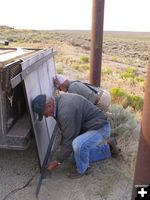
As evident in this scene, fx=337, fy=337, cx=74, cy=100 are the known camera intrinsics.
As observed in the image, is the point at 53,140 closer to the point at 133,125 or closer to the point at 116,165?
the point at 116,165

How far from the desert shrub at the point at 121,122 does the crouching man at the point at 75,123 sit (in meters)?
1.57

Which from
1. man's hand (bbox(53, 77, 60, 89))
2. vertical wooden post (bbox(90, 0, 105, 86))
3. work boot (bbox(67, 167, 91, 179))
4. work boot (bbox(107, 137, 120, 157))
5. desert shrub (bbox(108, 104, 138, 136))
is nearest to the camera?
work boot (bbox(67, 167, 91, 179))

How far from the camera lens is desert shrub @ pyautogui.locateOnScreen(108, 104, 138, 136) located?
21.5 feet

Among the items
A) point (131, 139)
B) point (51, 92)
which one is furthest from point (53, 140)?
point (131, 139)

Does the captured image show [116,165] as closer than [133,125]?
Yes

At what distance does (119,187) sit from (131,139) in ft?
5.91

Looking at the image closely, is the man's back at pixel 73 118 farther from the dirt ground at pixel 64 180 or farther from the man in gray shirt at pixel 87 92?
the man in gray shirt at pixel 87 92

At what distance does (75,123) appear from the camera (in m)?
4.64

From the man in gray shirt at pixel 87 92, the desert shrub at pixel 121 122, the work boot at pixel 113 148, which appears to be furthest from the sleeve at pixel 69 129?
the desert shrub at pixel 121 122

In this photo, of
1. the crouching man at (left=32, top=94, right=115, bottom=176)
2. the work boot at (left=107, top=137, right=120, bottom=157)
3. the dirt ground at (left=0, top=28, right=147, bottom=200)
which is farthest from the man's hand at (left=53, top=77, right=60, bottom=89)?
the crouching man at (left=32, top=94, right=115, bottom=176)

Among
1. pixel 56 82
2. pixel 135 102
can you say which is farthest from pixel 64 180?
pixel 135 102

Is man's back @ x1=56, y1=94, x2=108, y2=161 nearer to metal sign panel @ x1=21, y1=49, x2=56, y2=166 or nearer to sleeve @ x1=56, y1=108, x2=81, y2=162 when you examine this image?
sleeve @ x1=56, y1=108, x2=81, y2=162

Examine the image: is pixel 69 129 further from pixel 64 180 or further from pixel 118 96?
pixel 118 96

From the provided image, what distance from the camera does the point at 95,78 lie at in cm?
802
